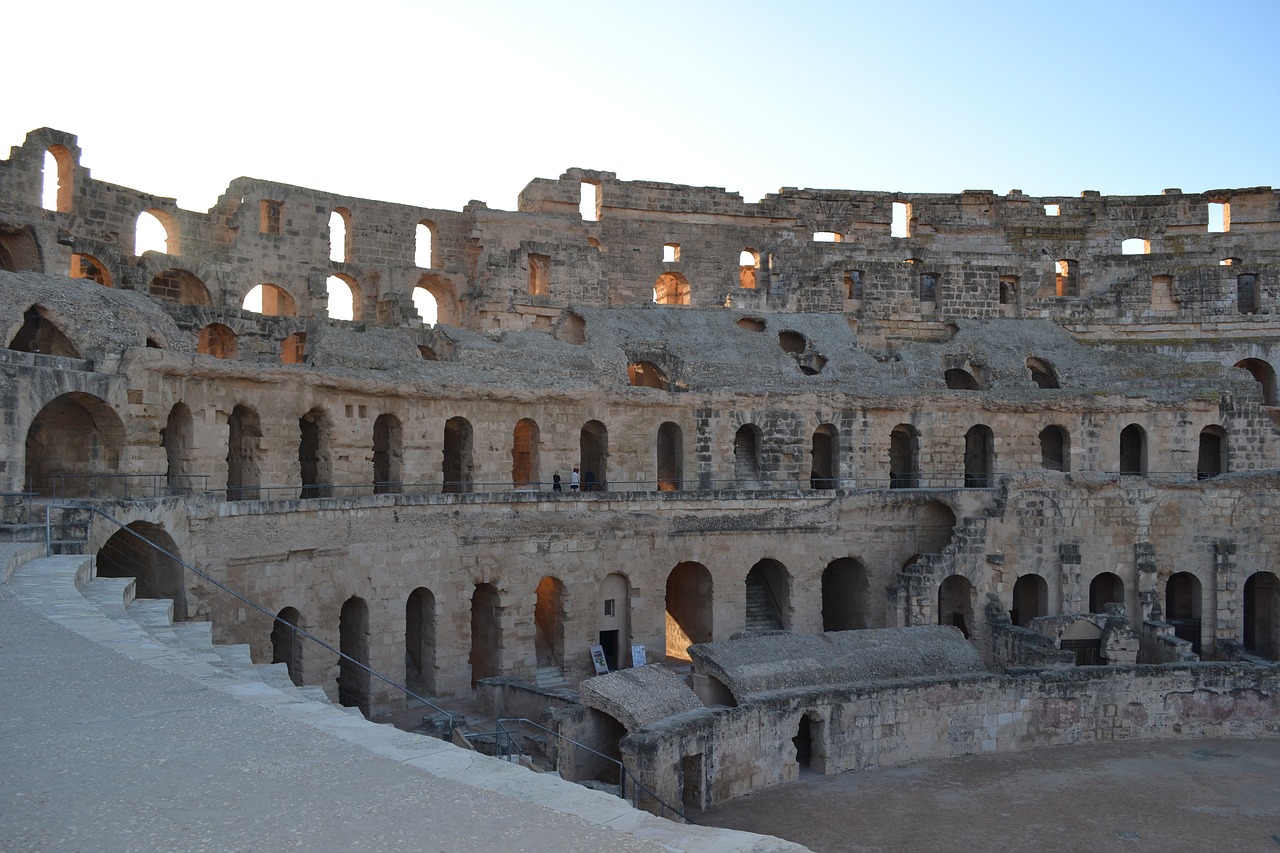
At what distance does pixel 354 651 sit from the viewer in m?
21.6

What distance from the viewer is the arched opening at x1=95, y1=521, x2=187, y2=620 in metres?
16.8

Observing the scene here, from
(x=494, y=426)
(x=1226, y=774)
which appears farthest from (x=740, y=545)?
(x=1226, y=774)

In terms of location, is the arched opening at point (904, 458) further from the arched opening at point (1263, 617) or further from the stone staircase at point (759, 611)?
the arched opening at point (1263, 617)

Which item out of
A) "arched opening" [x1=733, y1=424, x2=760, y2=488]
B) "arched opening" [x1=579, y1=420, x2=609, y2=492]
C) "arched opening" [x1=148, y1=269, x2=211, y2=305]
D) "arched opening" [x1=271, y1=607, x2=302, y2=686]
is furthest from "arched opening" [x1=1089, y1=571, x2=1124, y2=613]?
"arched opening" [x1=148, y1=269, x2=211, y2=305]

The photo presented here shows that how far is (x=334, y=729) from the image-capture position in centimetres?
712

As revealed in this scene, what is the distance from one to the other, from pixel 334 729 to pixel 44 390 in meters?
12.5

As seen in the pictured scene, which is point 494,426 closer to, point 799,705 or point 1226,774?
point 799,705

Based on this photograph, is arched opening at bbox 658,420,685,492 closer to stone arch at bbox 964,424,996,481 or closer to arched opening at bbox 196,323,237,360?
stone arch at bbox 964,424,996,481

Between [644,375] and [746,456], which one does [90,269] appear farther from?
[746,456]

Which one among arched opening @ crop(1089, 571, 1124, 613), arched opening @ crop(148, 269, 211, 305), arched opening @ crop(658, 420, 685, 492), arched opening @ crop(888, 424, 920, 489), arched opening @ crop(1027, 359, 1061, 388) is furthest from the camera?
arched opening @ crop(1027, 359, 1061, 388)

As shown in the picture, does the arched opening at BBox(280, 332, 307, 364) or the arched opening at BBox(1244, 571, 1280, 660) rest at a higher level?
the arched opening at BBox(280, 332, 307, 364)

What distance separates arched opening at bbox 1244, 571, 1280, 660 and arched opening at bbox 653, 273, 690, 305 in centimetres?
1980

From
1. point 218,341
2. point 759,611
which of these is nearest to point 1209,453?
point 759,611

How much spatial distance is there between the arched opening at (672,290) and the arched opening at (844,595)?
493 inches
